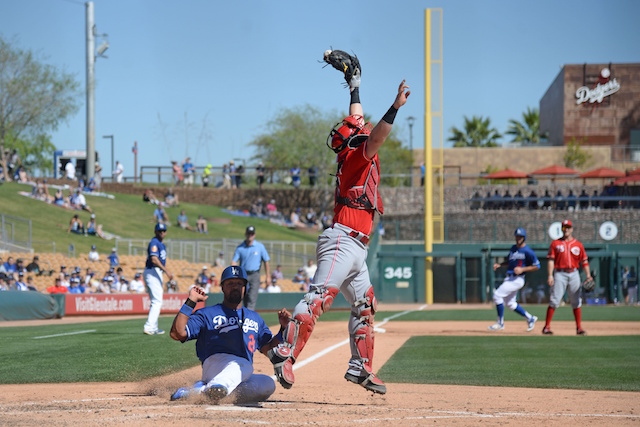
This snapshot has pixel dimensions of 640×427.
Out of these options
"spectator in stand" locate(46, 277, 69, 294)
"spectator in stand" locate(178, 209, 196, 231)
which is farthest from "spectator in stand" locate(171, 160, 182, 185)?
"spectator in stand" locate(46, 277, 69, 294)

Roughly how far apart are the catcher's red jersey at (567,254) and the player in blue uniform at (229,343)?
32.8ft

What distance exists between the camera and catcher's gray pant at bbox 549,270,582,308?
15891mm

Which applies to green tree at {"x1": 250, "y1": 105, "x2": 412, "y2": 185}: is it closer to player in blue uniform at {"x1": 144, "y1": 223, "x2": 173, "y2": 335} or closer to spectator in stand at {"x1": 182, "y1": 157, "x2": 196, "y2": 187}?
spectator in stand at {"x1": 182, "y1": 157, "x2": 196, "y2": 187}

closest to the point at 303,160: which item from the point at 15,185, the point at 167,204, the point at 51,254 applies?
the point at 167,204

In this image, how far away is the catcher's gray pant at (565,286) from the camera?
626 inches

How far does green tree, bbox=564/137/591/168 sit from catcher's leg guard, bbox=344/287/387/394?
169 feet

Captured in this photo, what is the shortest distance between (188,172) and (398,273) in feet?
77.7

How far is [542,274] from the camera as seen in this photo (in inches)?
1364

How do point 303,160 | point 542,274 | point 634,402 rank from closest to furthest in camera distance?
point 634,402
point 542,274
point 303,160

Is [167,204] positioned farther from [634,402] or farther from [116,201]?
[634,402]

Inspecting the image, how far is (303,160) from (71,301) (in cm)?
3766

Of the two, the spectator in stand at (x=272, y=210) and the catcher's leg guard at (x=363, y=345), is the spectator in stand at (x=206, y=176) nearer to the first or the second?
the spectator in stand at (x=272, y=210)

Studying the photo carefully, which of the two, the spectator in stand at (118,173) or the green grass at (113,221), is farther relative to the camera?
the spectator in stand at (118,173)

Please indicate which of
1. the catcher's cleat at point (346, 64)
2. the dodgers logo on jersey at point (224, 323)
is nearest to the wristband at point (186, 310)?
the dodgers logo on jersey at point (224, 323)
